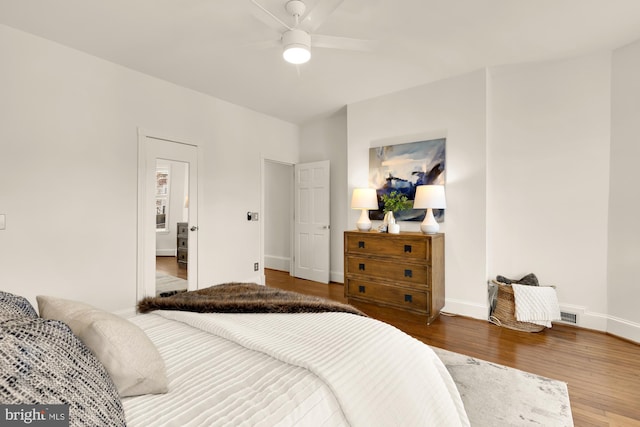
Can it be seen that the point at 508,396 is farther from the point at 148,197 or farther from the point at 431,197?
the point at 148,197

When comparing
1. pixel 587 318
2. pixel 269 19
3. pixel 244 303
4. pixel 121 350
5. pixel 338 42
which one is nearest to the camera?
pixel 121 350

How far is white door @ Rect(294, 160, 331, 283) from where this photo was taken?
16.0 ft

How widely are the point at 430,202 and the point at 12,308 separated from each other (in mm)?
3187

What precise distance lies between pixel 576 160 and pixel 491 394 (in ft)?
8.21

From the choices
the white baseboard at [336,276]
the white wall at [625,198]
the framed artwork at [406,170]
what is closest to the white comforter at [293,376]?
the framed artwork at [406,170]

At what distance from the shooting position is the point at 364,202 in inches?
148

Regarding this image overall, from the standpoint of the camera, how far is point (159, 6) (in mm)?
2205

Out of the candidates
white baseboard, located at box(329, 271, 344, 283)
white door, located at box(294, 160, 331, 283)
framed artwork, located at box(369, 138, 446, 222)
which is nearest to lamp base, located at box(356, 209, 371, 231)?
framed artwork, located at box(369, 138, 446, 222)

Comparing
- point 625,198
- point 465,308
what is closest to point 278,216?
point 465,308

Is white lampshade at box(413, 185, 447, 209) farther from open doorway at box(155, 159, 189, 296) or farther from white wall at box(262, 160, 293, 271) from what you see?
white wall at box(262, 160, 293, 271)

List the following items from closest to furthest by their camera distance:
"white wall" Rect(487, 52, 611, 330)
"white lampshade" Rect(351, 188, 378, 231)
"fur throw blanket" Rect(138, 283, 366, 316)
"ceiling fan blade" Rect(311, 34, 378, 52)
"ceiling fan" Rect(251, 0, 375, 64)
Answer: "fur throw blanket" Rect(138, 283, 366, 316) < "ceiling fan" Rect(251, 0, 375, 64) < "ceiling fan blade" Rect(311, 34, 378, 52) < "white wall" Rect(487, 52, 611, 330) < "white lampshade" Rect(351, 188, 378, 231)

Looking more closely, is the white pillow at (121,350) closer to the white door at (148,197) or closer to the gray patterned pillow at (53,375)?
the gray patterned pillow at (53,375)

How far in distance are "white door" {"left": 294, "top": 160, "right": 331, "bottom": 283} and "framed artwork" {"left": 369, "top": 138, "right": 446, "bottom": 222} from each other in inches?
41.5

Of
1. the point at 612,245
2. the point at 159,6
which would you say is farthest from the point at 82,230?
the point at 612,245
